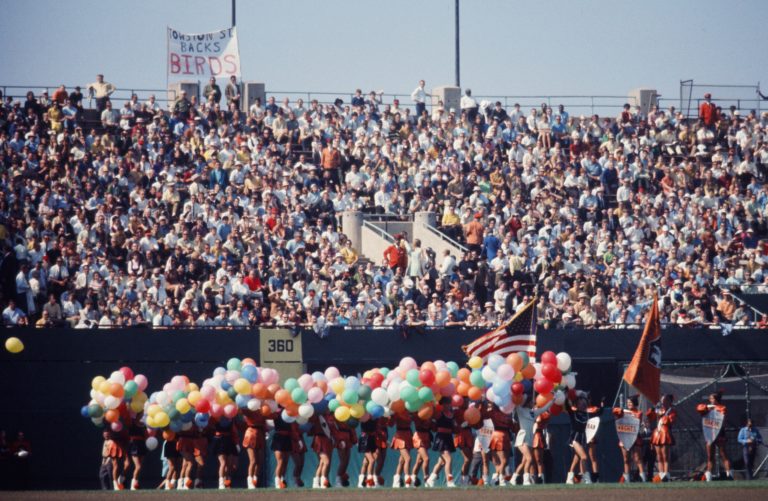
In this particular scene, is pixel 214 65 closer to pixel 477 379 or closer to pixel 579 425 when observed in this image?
pixel 477 379

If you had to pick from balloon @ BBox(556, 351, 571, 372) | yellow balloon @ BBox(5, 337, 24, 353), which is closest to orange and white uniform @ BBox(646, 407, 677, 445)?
balloon @ BBox(556, 351, 571, 372)

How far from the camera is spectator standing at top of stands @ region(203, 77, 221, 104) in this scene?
29656 millimetres

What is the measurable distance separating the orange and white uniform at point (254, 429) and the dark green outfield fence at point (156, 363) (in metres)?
2.89

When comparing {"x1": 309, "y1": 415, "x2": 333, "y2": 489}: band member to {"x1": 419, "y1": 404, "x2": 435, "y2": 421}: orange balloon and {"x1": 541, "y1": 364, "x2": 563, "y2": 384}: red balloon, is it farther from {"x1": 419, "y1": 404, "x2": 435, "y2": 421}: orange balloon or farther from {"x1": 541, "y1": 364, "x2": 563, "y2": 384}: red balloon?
{"x1": 541, "y1": 364, "x2": 563, "y2": 384}: red balloon

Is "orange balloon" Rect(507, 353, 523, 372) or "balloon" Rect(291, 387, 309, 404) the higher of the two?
"orange balloon" Rect(507, 353, 523, 372)

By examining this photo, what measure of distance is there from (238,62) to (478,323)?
10651 mm

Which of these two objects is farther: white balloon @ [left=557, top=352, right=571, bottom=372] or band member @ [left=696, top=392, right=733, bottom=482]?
band member @ [left=696, top=392, right=733, bottom=482]

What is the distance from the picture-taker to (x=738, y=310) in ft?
84.4

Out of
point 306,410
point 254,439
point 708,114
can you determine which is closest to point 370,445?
point 306,410

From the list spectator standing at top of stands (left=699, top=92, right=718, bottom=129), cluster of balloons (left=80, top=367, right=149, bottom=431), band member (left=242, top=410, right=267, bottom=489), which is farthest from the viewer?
spectator standing at top of stands (left=699, top=92, right=718, bottom=129)

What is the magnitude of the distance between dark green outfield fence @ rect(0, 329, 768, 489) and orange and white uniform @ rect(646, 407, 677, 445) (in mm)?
2062

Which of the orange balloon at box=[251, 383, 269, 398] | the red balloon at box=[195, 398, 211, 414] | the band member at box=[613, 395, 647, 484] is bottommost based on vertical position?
the band member at box=[613, 395, 647, 484]

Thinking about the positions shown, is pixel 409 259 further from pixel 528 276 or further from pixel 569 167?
pixel 569 167

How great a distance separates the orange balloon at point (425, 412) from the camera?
19.7 metres
